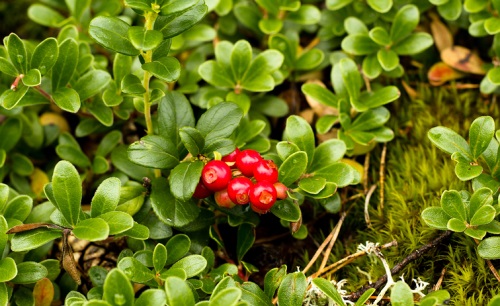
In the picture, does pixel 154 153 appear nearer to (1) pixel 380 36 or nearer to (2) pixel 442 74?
(1) pixel 380 36

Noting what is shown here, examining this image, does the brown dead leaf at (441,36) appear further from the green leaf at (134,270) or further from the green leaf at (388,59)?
the green leaf at (134,270)

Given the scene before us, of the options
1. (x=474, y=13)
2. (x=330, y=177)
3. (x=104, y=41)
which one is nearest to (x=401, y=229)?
(x=330, y=177)

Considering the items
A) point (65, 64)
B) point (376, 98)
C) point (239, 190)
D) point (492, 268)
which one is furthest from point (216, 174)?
point (492, 268)

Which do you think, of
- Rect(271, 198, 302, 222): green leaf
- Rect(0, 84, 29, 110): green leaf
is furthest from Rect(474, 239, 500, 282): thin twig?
Rect(0, 84, 29, 110): green leaf

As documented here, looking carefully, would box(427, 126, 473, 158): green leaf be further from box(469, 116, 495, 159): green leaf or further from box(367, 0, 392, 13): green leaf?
box(367, 0, 392, 13): green leaf

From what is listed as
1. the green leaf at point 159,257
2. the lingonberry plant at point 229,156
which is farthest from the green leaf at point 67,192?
the green leaf at point 159,257
